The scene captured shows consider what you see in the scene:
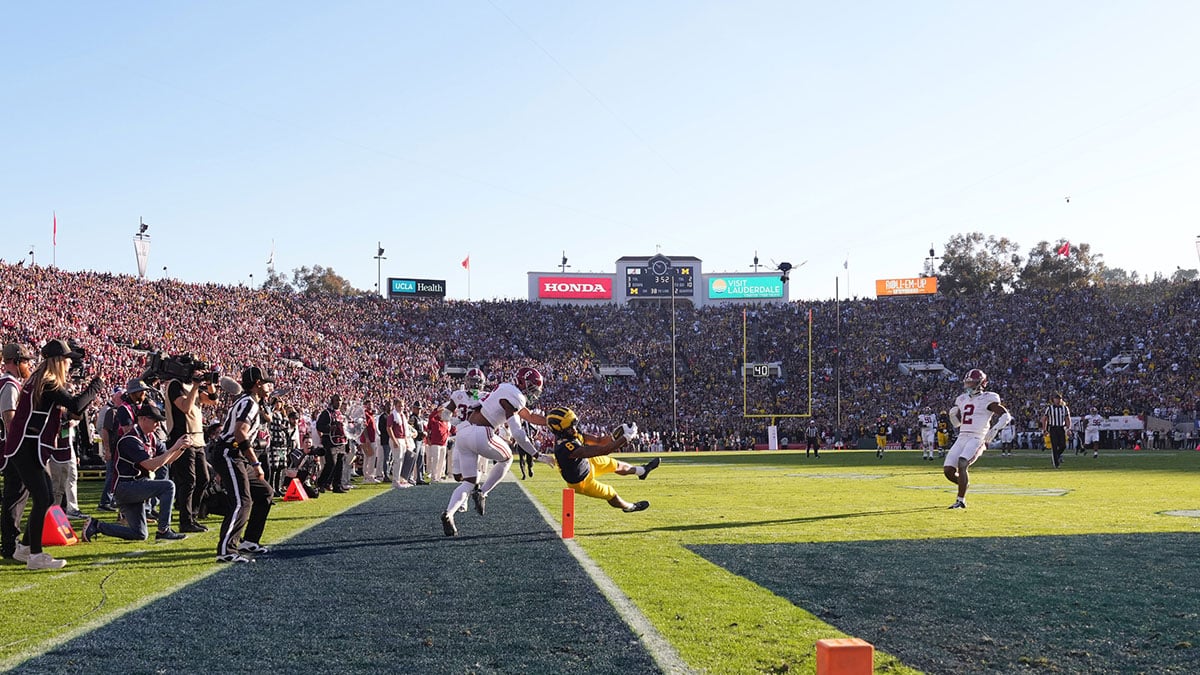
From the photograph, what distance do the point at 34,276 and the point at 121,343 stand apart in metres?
5.17

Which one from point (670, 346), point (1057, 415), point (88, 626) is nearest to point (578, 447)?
point (88, 626)

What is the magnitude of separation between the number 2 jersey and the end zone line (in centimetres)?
719

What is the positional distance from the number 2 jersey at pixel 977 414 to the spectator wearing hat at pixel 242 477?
9539 millimetres

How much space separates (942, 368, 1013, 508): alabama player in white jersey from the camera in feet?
44.1

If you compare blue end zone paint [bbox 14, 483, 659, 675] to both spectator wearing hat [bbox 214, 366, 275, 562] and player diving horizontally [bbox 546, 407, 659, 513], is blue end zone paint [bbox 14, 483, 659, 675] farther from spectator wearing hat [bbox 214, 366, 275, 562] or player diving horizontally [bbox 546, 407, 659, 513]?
player diving horizontally [bbox 546, 407, 659, 513]

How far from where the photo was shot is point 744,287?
234 ft

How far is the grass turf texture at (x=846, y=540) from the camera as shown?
5316 mm

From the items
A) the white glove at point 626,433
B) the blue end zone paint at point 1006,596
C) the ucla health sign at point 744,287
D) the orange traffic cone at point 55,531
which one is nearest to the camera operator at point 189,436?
the orange traffic cone at point 55,531

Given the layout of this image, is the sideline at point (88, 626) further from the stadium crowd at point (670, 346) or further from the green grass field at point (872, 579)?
the stadium crowd at point (670, 346)

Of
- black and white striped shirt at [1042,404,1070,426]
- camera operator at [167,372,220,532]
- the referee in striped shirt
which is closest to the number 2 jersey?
camera operator at [167,372,220,532]

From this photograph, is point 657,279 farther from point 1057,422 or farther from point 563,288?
point 1057,422

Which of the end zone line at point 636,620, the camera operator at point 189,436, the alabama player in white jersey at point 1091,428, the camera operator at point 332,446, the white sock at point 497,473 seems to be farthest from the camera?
the alabama player in white jersey at point 1091,428

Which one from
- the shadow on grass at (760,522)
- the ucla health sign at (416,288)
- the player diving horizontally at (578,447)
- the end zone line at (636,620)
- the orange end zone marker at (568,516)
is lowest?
the shadow on grass at (760,522)

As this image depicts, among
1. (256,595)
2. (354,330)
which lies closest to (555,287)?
(354,330)
